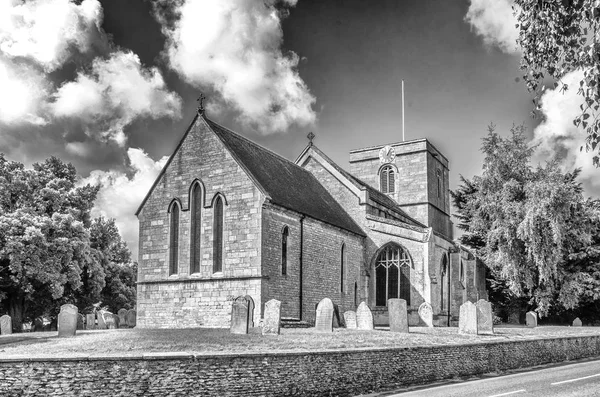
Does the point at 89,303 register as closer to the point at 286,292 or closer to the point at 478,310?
the point at 286,292

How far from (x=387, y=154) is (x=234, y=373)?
36661mm

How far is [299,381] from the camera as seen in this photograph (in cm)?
1486

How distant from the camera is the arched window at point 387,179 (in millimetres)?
48778

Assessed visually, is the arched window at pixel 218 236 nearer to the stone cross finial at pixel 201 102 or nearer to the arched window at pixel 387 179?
the stone cross finial at pixel 201 102

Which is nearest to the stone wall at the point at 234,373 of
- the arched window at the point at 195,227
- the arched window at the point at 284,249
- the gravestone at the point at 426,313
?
the gravestone at the point at 426,313

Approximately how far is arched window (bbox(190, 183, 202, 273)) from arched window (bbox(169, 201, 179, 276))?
879mm

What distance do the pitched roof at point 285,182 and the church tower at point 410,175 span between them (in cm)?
1150

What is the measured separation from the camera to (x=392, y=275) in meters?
35.8

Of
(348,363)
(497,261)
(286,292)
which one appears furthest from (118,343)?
(497,261)

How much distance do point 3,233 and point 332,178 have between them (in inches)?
779

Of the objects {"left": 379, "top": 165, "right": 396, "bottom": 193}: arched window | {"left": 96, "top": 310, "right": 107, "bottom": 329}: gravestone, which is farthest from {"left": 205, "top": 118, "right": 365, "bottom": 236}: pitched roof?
{"left": 379, "top": 165, "right": 396, "bottom": 193}: arched window

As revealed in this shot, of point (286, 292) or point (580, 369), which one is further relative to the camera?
point (286, 292)

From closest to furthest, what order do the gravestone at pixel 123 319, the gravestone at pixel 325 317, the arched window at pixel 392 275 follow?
the gravestone at pixel 325 317, the gravestone at pixel 123 319, the arched window at pixel 392 275

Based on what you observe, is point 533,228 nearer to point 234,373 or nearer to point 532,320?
point 532,320
